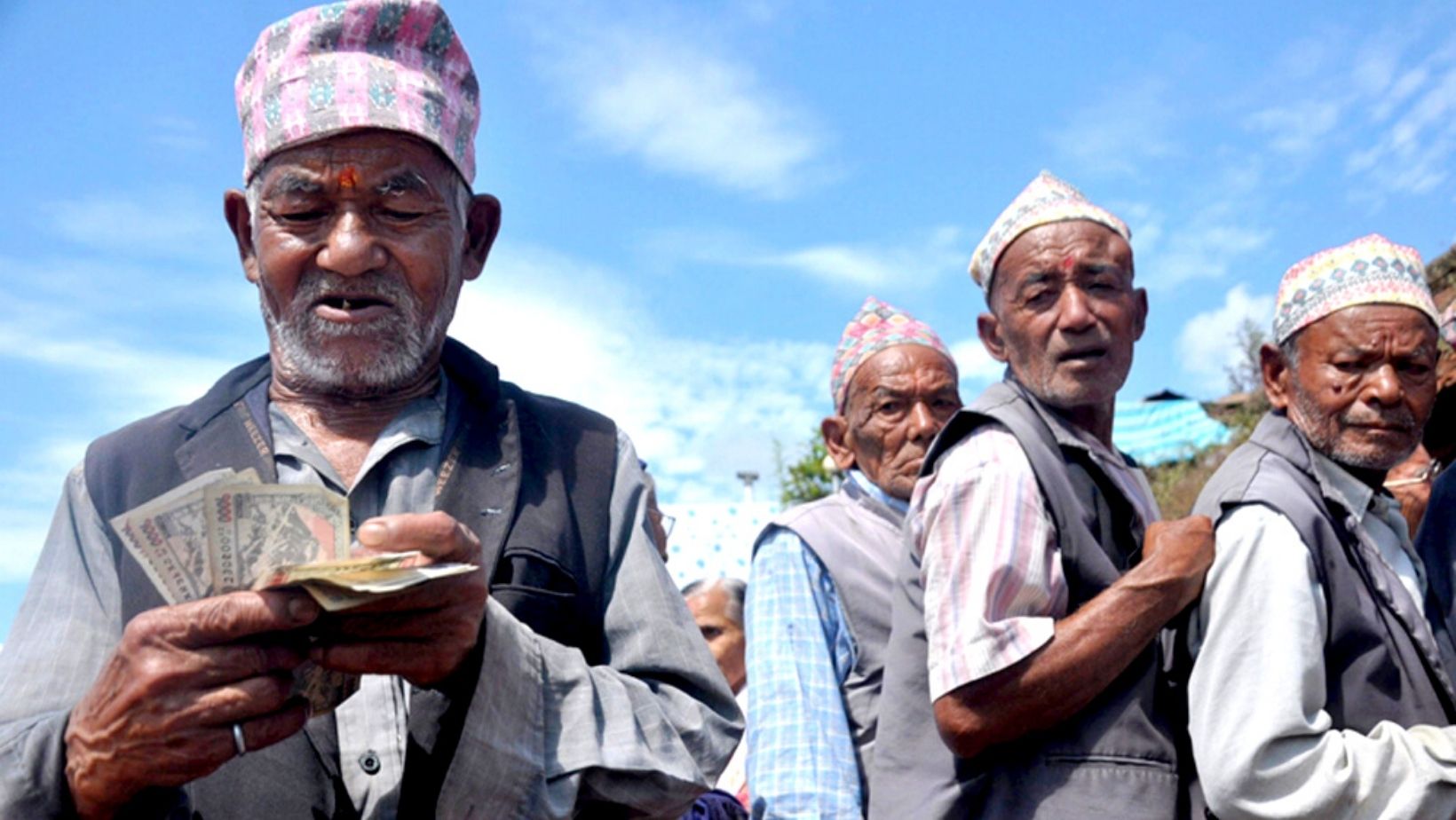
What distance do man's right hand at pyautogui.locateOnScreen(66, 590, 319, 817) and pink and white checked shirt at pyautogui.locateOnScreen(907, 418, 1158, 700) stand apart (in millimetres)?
1504

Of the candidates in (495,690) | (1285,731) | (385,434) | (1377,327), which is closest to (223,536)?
(495,690)

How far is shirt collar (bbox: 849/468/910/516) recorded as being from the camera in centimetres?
432

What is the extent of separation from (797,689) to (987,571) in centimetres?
91

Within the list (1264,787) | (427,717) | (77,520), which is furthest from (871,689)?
(77,520)

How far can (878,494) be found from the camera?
4.38 m

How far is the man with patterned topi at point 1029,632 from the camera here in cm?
282

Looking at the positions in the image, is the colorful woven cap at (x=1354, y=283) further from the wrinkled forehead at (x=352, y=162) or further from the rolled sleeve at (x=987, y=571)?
the wrinkled forehead at (x=352, y=162)

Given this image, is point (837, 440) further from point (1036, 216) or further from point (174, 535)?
point (174, 535)

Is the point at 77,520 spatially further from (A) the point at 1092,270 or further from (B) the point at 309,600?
(A) the point at 1092,270

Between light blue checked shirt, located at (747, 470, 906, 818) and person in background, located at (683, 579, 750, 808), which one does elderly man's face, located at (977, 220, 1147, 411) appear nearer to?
light blue checked shirt, located at (747, 470, 906, 818)

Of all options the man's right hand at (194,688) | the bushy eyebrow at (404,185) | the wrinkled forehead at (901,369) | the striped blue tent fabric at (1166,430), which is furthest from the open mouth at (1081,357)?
the striped blue tent fabric at (1166,430)

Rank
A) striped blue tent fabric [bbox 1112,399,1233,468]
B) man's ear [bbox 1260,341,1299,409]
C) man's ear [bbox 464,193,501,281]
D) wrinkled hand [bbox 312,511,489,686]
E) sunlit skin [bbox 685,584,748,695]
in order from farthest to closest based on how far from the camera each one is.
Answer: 1. striped blue tent fabric [bbox 1112,399,1233,468]
2. sunlit skin [bbox 685,584,748,695]
3. man's ear [bbox 1260,341,1299,409]
4. man's ear [bbox 464,193,501,281]
5. wrinkled hand [bbox 312,511,489,686]

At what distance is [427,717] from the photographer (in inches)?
79.5

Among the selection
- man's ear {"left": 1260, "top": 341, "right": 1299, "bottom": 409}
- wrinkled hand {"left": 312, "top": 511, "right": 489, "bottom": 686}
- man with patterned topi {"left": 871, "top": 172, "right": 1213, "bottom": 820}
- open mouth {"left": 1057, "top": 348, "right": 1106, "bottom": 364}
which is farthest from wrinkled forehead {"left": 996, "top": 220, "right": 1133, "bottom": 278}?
wrinkled hand {"left": 312, "top": 511, "right": 489, "bottom": 686}
